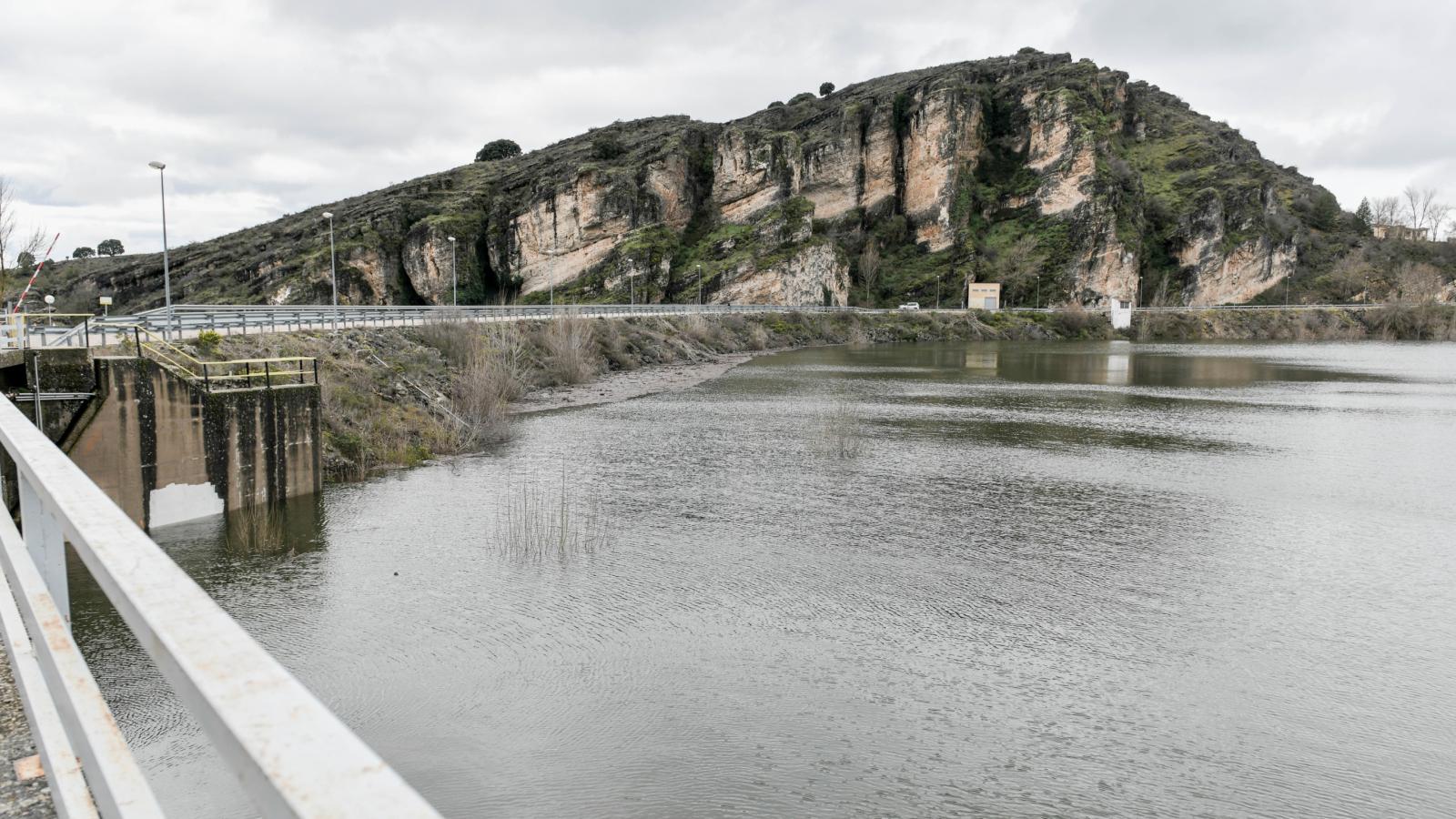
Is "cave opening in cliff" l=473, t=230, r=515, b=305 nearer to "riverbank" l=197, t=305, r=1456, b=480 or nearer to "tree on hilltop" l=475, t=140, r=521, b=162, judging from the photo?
"riverbank" l=197, t=305, r=1456, b=480

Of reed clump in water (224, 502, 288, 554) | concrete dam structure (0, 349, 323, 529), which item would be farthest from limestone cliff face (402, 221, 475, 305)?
reed clump in water (224, 502, 288, 554)

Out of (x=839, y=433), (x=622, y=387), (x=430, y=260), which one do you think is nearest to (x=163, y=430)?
(x=839, y=433)

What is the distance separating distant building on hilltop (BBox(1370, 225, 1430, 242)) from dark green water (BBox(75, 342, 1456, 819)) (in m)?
163

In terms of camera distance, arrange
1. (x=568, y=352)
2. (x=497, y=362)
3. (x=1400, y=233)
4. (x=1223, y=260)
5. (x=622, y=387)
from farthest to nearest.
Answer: (x=1400, y=233)
(x=1223, y=260)
(x=568, y=352)
(x=622, y=387)
(x=497, y=362)

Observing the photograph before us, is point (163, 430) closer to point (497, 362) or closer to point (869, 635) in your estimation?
point (869, 635)

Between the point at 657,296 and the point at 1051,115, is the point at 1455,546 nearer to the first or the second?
the point at 657,296

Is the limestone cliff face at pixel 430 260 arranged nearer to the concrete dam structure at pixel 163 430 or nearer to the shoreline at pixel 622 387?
the shoreline at pixel 622 387

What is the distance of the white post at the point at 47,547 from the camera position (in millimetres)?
3471

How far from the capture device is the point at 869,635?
14070mm

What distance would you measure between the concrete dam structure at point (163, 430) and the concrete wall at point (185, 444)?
20 millimetres

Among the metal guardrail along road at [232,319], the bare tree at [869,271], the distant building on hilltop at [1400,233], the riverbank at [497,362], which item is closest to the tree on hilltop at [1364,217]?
the distant building on hilltop at [1400,233]

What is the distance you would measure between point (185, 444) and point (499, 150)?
161597mm

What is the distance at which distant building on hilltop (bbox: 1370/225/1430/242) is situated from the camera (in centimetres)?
15612

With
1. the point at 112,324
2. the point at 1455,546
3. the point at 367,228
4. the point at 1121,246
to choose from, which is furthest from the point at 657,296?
the point at 1455,546
